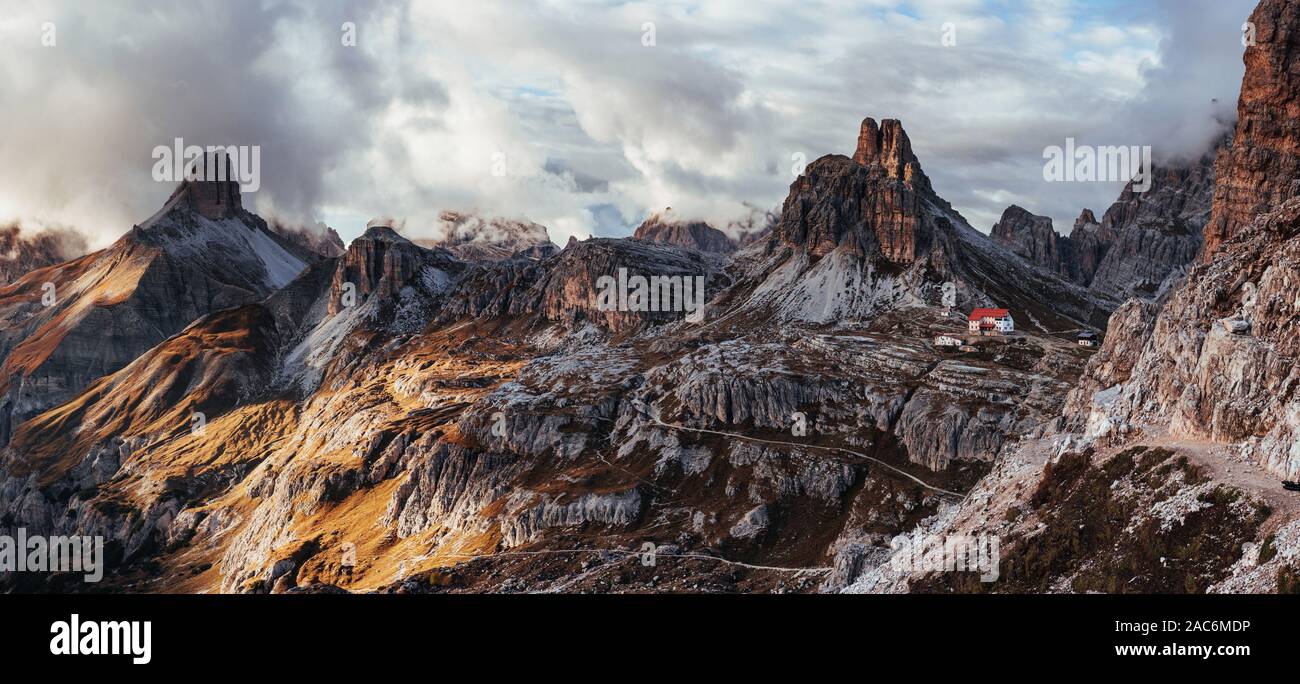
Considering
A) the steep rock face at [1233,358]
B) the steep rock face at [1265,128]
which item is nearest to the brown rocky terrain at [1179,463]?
the steep rock face at [1233,358]

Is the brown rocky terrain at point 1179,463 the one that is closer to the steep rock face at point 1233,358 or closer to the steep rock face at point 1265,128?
the steep rock face at point 1233,358

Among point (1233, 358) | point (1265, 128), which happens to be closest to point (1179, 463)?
point (1233, 358)

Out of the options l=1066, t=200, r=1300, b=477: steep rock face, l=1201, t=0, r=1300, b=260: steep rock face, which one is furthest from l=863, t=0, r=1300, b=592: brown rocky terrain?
l=1201, t=0, r=1300, b=260: steep rock face

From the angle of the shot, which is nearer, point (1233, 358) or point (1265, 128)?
point (1233, 358)

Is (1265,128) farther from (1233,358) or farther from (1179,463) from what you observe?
(1179,463)

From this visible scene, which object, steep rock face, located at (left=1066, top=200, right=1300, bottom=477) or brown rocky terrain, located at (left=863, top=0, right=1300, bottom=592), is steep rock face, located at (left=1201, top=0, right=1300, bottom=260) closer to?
brown rocky terrain, located at (left=863, top=0, right=1300, bottom=592)

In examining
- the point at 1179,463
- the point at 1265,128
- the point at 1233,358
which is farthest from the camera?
the point at 1265,128

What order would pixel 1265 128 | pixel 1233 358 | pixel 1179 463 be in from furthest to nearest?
pixel 1265 128, pixel 1233 358, pixel 1179 463
